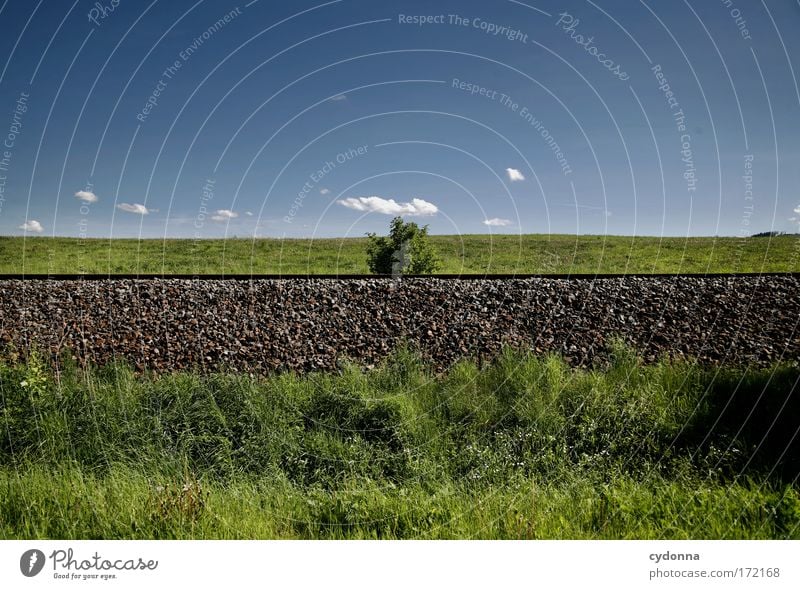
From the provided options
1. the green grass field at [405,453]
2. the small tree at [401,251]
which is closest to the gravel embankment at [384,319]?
the green grass field at [405,453]

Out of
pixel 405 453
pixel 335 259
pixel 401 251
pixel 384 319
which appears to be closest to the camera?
pixel 405 453

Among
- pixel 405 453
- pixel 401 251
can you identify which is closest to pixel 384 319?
pixel 405 453

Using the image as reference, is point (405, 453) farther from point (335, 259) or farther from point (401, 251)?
point (335, 259)

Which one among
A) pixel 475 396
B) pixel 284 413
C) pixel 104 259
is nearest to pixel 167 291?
pixel 284 413

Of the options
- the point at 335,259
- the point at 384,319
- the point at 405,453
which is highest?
the point at 335,259

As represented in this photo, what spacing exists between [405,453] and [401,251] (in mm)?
9812

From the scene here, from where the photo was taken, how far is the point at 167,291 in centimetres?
1123

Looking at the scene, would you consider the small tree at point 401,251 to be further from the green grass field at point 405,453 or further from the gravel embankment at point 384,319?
the green grass field at point 405,453

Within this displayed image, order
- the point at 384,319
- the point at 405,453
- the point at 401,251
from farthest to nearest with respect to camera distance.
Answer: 1. the point at 401,251
2. the point at 384,319
3. the point at 405,453

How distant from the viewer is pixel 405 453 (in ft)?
18.6

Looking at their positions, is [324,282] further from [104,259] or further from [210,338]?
[104,259]

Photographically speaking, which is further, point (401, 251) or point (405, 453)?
point (401, 251)

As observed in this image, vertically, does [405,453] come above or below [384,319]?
below

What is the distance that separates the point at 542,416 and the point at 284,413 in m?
3.00
